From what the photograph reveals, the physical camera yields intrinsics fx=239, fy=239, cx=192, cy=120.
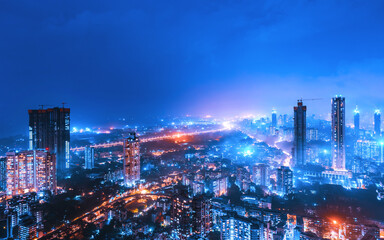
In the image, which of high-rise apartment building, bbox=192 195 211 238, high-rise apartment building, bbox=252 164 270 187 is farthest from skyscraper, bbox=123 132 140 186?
high-rise apartment building, bbox=252 164 270 187

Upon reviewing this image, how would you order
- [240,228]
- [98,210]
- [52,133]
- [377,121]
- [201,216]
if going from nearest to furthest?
[240,228] → [201,216] → [98,210] → [52,133] → [377,121]

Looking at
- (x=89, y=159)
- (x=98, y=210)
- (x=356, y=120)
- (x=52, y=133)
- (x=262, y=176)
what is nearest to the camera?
(x=98, y=210)

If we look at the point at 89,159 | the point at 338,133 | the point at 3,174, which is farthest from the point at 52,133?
the point at 338,133

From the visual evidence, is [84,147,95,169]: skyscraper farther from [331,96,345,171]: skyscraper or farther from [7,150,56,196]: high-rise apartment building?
[331,96,345,171]: skyscraper

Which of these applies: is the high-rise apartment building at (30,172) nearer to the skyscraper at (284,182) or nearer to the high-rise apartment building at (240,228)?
the high-rise apartment building at (240,228)

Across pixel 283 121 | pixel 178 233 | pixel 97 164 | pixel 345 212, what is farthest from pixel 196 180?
pixel 283 121

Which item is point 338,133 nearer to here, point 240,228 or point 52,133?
point 240,228

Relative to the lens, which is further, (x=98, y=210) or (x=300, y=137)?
(x=300, y=137)

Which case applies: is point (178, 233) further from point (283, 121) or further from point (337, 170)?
point (283, 121)
